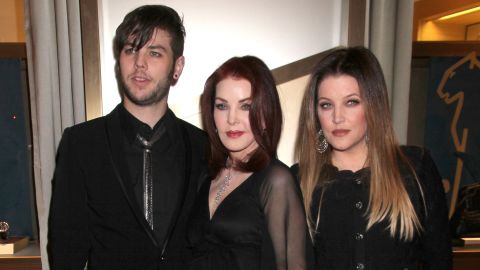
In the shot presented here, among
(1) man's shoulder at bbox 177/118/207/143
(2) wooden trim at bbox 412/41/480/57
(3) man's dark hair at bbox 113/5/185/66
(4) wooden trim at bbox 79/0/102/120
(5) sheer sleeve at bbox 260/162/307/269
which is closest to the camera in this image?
(5) sheer sleeve at bbox 260/162/307/269

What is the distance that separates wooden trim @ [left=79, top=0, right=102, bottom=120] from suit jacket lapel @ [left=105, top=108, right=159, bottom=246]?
1.81 feet

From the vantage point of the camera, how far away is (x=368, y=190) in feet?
5.16

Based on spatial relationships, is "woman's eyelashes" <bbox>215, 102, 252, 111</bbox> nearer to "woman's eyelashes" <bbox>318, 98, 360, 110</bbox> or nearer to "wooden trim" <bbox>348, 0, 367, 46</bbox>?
"woman's eyelashes" <bbox>318, 98, 360, 110</bbox>

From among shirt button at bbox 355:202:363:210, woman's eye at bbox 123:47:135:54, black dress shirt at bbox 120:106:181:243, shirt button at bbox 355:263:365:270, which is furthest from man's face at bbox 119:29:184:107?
shirt button at bbox 355:263:365:270

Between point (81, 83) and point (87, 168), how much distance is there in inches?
29.5

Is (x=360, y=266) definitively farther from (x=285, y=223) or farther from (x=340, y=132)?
(x=340, y=132)

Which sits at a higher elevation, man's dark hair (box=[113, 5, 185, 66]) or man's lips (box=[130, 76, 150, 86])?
man's dark hair (box=[113, 5, 185, 66])

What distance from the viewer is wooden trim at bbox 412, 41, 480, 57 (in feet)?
8.26

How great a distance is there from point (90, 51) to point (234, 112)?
1.10m

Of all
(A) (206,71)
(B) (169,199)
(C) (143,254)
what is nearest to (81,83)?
(A) (206,71)

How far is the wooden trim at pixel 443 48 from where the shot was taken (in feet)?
8.26

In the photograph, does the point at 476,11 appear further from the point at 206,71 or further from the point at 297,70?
the point at 206,71

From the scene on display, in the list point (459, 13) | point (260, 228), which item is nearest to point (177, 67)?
point (260, 228)

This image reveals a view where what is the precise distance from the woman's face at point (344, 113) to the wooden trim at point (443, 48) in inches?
49.5
